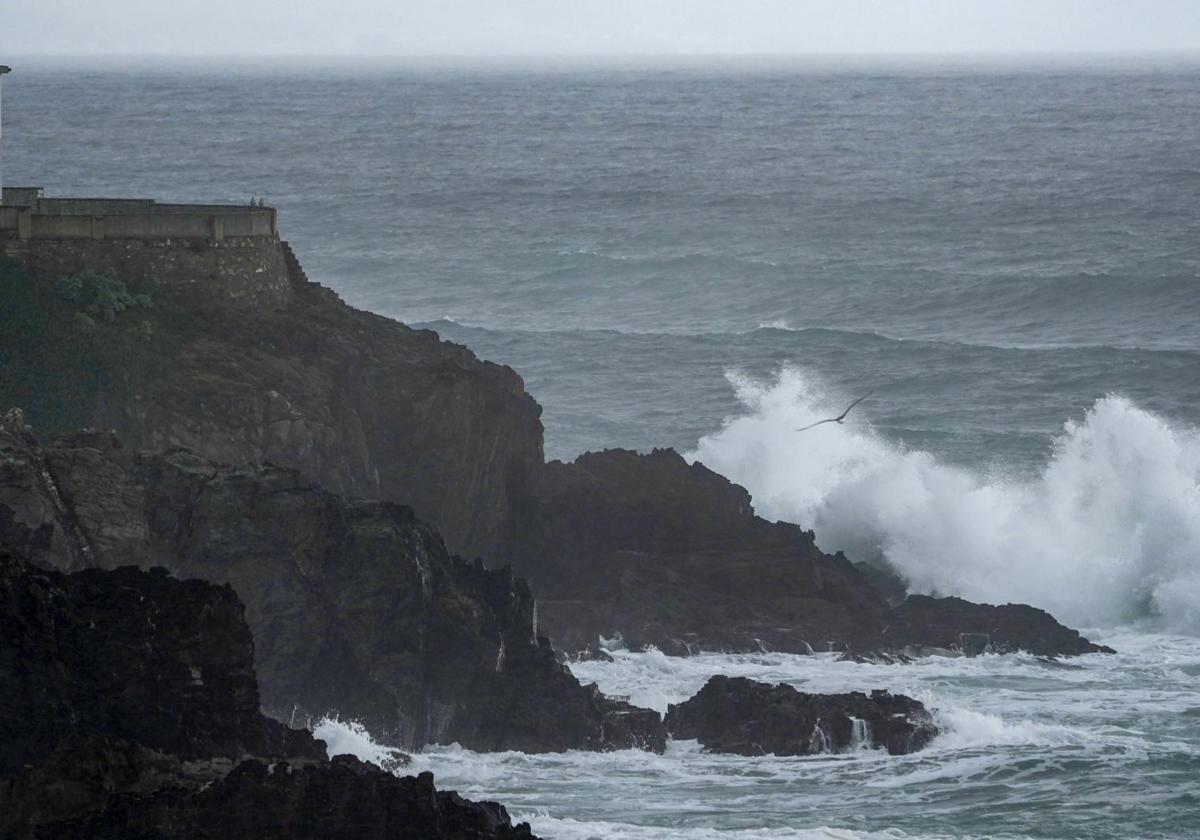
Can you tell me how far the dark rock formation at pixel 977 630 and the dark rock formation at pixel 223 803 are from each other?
13.9 meters

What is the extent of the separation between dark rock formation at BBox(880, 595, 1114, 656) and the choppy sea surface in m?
0.44

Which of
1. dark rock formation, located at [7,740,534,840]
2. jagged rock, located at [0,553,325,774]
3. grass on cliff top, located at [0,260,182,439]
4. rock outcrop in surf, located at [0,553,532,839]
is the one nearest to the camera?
dark rock formation, located at [7,740,534,840]

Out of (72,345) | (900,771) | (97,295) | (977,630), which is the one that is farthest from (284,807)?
(977,630)

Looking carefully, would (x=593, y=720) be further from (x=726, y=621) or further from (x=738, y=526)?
(x=738, y=526)

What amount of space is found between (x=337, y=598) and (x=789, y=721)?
5.63 meters

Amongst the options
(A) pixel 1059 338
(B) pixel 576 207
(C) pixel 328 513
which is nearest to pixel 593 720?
(C) pixel 328 513

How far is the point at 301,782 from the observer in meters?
19.8

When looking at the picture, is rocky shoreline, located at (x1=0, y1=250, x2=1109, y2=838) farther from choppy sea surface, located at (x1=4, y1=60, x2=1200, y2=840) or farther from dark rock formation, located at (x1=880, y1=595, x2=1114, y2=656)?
choppy sea surface, located at (x1=4, y1=60, x2=1200, y2=840)

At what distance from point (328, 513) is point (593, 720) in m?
4.06

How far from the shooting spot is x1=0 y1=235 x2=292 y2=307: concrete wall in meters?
34.1

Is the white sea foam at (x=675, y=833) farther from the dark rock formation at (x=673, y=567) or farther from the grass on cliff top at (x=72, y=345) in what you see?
the grass on cliff top at (x=72, y=345)

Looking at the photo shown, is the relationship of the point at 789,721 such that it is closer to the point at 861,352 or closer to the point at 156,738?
the point at 156,738

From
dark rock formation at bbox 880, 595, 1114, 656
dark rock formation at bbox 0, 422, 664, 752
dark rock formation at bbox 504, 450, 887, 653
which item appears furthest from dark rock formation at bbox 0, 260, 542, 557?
dark rock formation at bbox 880, 595, 1114, 656

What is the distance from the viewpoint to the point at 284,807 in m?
19.6
